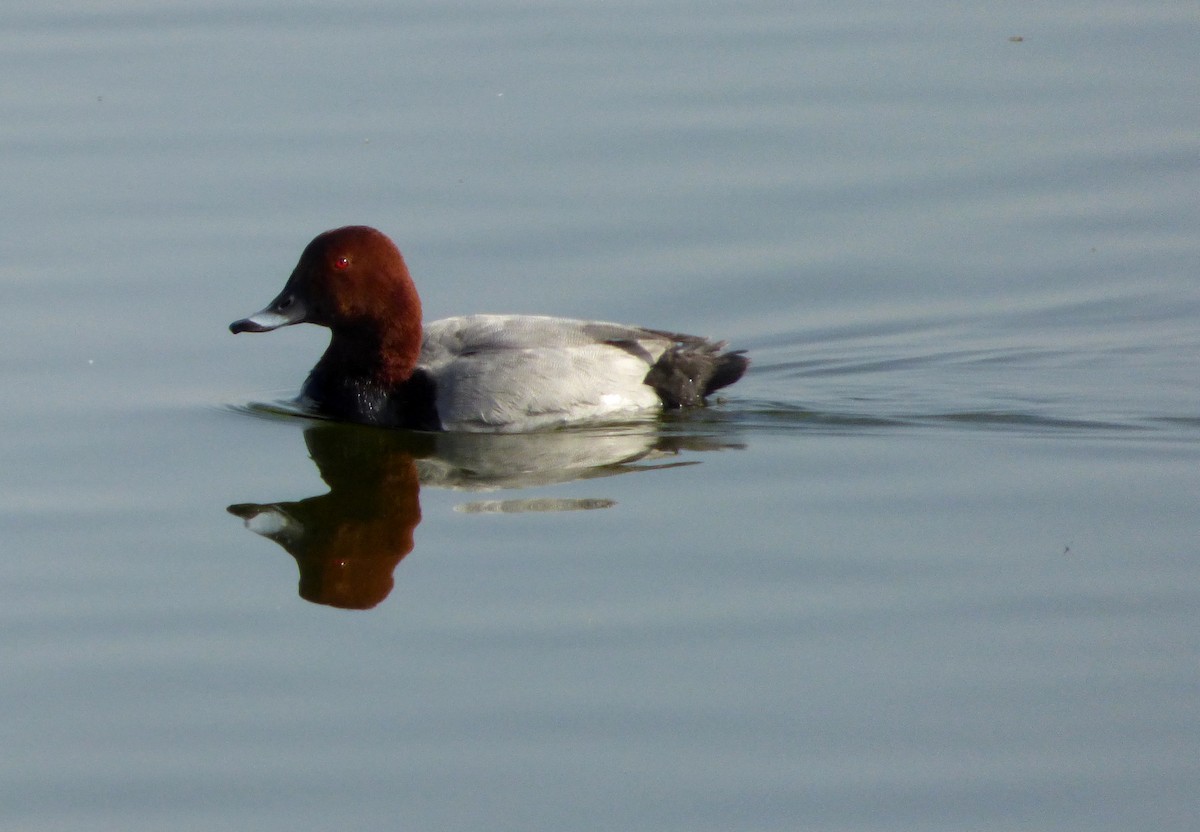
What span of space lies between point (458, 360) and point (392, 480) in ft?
2.72

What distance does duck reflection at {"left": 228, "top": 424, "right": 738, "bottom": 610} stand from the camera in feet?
20.7

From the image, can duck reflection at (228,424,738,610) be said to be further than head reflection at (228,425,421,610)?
Yes

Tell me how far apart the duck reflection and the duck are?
11 centimetres

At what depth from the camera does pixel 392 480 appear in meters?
7.26

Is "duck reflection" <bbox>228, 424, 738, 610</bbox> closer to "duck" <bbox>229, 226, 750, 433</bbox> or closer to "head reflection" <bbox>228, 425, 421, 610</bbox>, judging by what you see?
"head reflection" <bbox>228, 425, 421, 610</bbox>

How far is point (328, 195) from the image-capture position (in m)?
10.1

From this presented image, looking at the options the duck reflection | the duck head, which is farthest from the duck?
the duck reflection

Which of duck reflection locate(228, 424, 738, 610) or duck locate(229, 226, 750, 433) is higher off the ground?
duck locate(229, 226, 750, 433)

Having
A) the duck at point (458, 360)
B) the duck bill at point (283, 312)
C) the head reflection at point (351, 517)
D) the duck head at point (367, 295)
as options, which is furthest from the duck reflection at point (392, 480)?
the duck bill at point (283, 312)

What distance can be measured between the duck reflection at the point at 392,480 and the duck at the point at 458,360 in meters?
0.11

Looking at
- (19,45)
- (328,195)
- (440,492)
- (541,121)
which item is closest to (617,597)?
(440,492)

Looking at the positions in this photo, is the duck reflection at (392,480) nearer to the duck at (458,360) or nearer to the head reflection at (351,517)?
the head reflection at (351,517)

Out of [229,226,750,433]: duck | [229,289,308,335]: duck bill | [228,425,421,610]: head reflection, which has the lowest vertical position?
[228,425,421,610]: head reflection

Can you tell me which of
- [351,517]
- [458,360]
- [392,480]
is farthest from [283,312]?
[351,517]
